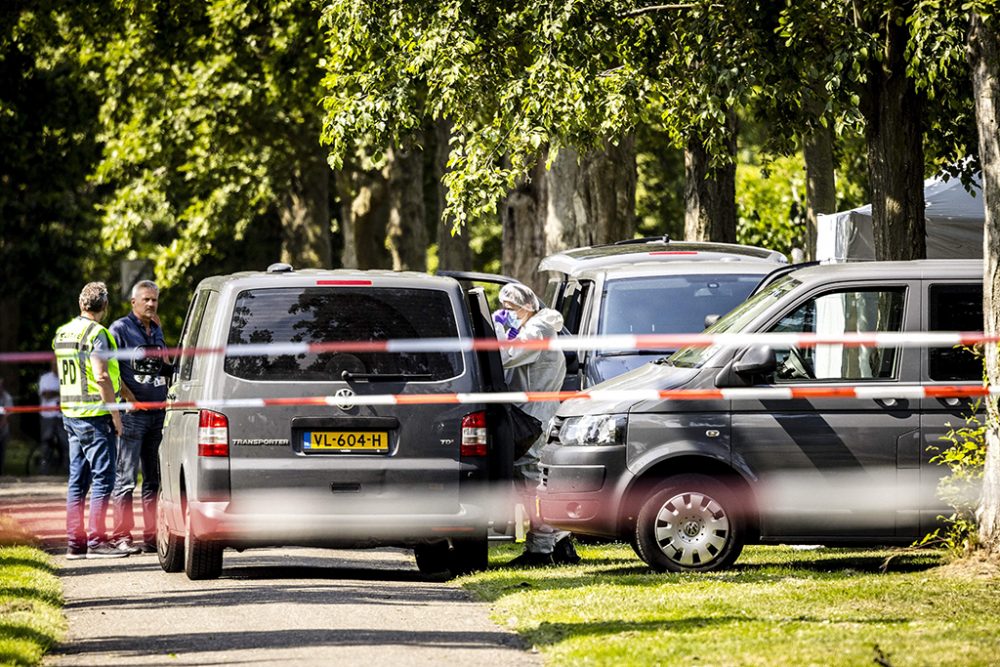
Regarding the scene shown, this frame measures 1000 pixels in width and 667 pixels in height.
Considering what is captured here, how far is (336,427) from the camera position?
10586 mm

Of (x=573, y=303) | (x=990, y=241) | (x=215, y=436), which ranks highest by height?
(x=990, y=241)

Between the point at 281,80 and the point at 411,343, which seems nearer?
the point at 411,343

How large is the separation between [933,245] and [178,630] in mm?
10278

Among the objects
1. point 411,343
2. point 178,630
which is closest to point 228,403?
point 411,343

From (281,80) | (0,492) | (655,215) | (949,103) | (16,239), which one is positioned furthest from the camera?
(655,215)

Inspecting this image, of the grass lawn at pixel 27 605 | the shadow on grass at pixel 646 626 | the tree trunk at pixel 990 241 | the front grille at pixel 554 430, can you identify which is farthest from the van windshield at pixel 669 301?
the shadow on grass at pixel 646 626

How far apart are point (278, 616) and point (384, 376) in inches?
71.0

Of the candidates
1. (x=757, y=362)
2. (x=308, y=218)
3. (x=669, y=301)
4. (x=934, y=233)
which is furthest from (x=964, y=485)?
(x=308, y=218)

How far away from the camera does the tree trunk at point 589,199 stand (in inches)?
822

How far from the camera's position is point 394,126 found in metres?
17.5

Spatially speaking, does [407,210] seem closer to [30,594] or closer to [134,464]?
[134,464]

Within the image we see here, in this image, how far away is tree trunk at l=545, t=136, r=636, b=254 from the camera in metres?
20.9

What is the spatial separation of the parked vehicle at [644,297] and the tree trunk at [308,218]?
19.8 m

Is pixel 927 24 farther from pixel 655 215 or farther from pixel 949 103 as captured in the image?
pixel 655 215
